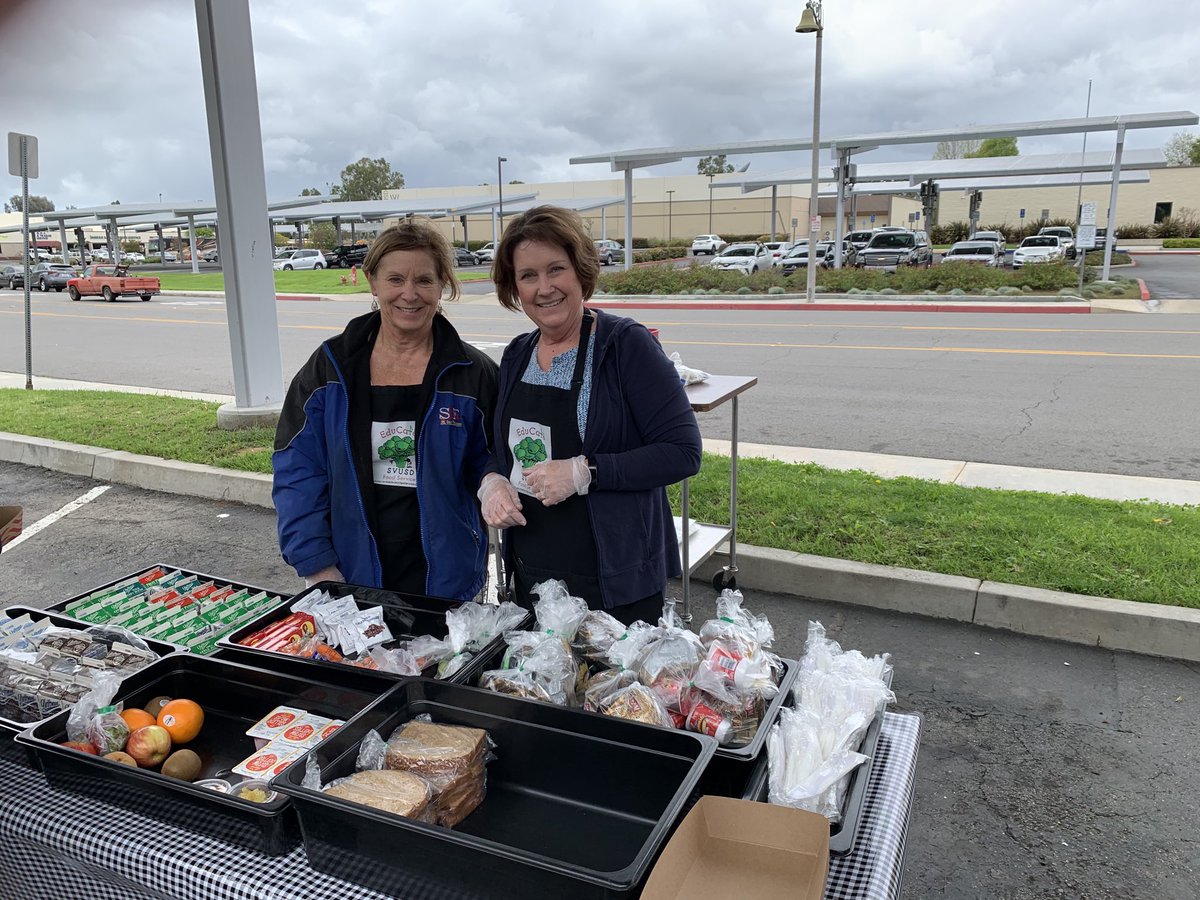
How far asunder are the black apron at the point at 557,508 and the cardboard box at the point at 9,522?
5.00ft

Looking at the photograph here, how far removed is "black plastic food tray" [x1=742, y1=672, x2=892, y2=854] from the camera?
143 cm

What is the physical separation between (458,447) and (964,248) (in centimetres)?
3629

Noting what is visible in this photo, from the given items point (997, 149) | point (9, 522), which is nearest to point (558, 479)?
point (9, 522)

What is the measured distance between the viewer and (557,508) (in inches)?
101

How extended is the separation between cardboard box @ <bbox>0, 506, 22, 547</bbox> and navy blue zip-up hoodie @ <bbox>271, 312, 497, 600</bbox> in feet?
2.66

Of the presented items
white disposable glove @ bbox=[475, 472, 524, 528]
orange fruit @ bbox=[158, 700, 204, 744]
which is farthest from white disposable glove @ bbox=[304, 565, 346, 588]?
orange fruit @ bbox=[158, 700, 204, 744]

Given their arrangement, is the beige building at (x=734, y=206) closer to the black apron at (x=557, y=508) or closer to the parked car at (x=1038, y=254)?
the parked car at (x=1038, y=254)

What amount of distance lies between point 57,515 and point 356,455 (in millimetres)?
5164

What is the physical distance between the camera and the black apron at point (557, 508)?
251cm

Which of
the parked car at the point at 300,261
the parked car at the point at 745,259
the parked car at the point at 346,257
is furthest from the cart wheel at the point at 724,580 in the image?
the parked car at the point at 300,261

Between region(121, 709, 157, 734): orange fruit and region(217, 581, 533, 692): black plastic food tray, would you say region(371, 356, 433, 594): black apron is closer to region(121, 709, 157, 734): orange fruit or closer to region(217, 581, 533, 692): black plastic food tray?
region(217, 581, 533, 692): black plastic food tray

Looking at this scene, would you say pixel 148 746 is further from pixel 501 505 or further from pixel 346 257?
pixel 346 257

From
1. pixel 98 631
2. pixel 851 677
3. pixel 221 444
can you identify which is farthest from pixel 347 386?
pixel 221 444

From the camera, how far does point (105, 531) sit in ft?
20.1
